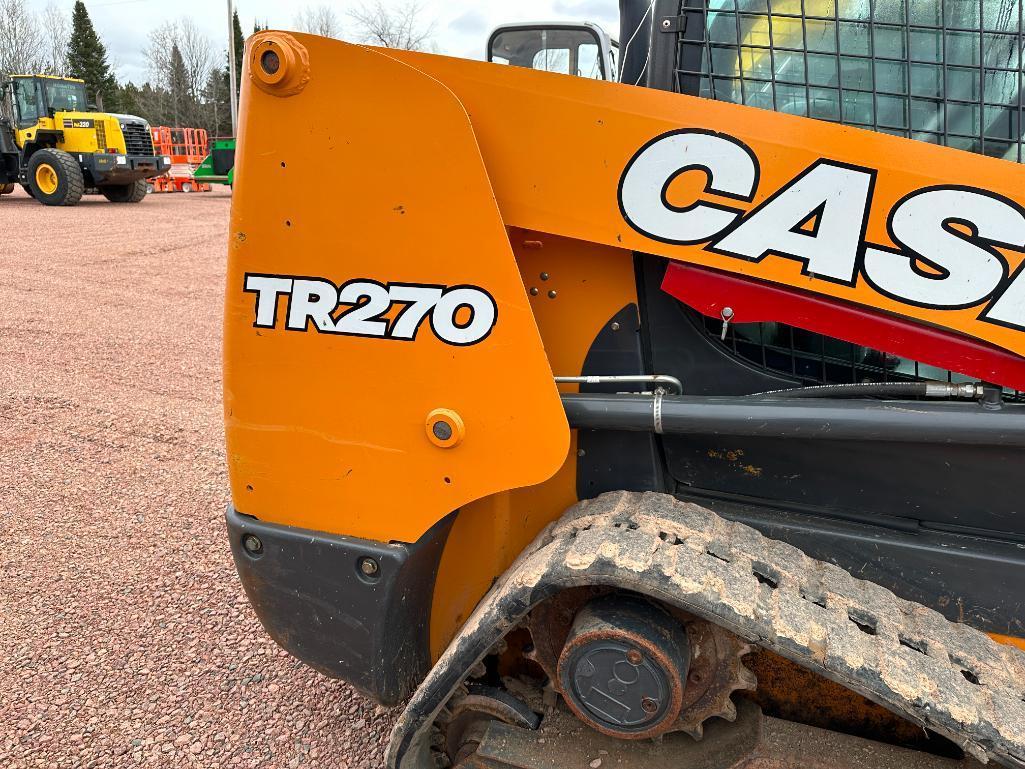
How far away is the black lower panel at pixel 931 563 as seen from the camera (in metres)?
1.54

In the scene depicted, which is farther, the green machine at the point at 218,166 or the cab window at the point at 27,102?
the green machine at the point at 218,166

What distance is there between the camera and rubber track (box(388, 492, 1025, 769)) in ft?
4.18

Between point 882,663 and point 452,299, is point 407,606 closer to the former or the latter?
point 452,299

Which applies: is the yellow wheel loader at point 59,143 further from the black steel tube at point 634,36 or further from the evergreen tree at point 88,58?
the evergreen tree at point 88,58

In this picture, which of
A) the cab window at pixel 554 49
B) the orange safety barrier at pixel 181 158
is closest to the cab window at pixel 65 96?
the orange safety barrier at pixel 181 158

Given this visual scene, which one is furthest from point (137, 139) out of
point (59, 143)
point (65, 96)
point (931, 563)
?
point (931, 563)

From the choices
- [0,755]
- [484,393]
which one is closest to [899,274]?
[484,393]

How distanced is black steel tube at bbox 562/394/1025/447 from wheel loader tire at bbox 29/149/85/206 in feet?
60.8

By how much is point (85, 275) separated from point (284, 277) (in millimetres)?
8997

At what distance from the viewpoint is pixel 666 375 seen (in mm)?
1687

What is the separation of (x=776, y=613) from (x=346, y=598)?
892 millimetres

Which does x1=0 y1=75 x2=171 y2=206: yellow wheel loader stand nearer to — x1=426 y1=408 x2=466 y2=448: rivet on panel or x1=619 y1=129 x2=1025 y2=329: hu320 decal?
x1=426 y1=408 x2=466 y2=448: rivet on panel

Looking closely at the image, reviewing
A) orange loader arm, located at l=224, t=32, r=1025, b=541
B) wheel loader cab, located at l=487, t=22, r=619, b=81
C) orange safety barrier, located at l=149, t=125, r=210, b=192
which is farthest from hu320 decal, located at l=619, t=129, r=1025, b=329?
orange safety barrier, located at l=149, t=125, r=210, b=192

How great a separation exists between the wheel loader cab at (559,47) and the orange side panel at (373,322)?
4.25 ft
